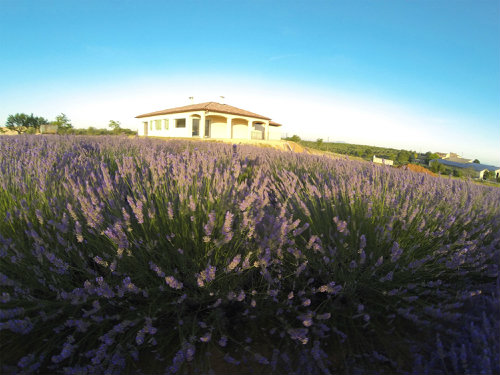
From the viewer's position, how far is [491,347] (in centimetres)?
102

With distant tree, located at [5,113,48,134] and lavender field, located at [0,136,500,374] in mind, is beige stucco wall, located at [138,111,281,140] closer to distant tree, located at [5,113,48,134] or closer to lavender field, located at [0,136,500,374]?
distant tree, located at [5,113,48,134]

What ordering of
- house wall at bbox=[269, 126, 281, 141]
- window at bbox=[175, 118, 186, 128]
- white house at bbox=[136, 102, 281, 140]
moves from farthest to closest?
house wall at bbox=[269, 126, 281, 141] < window at bbox=[175, 118, 186, 128] < white house at bbox=[136, 102, 281, 140]

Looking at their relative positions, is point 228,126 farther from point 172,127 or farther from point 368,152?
point 368,152

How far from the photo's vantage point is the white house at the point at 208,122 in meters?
25.8

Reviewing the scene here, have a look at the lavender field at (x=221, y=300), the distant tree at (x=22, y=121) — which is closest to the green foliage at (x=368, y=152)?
the lavender field at (x=221, y=300)

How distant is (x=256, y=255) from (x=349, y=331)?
1.91 feet

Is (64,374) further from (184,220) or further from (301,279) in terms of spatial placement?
(301,279)

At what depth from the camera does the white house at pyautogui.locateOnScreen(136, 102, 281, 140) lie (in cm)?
2581

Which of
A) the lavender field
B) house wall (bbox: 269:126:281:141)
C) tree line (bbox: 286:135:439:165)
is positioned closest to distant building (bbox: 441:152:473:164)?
tree line (bbox: 286:135:439:165)

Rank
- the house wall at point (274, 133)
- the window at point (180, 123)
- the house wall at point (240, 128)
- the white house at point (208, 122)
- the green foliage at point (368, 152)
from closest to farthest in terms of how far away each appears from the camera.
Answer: the white house at point (208, 122)
the green foliage at point (368, 152)
the window at point (180, 123)
the house wall at point (240, 128)
the house wall at point (274, 133)

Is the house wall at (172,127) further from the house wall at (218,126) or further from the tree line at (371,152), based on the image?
the tree line at (371,152)

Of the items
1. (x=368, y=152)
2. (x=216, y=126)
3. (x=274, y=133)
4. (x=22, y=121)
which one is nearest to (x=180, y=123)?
(x=216, y=126)

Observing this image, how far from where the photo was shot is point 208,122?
28.3m

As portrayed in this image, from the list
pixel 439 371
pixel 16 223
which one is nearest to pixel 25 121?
pixel 16 223
